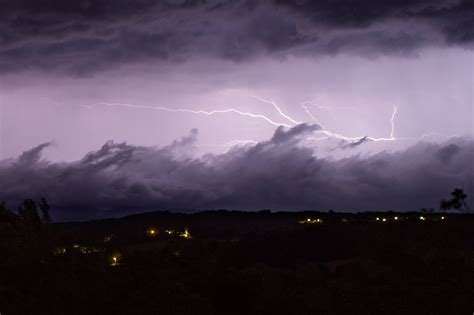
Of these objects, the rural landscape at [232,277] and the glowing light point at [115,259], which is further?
the glowing light point at [115,259]

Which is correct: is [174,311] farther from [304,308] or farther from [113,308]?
[304,308]

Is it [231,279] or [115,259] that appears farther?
[115,259]

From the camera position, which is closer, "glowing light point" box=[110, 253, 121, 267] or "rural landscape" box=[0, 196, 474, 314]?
"rural landscape" box=[0, 196, 474, 314]

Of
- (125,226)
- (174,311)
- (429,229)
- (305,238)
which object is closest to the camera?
(174,311)

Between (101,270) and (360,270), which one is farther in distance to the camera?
(360,270)

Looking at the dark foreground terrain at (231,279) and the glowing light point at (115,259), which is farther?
the glowing light point at (115,259)

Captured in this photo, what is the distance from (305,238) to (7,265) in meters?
33.5

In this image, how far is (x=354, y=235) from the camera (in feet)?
188

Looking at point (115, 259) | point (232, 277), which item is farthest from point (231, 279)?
point (115, 259)

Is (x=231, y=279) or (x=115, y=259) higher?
(x=115, y=259)

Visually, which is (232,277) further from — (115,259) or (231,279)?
(115,259)

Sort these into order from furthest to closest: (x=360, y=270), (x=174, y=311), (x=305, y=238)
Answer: (x=305, y=238)
(x=360, y=270)
(x=174, y=311)

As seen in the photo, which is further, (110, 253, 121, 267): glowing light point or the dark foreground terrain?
(110, 253, 121, 267): glowing light point

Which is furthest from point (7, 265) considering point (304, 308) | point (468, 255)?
point (468, 255)
